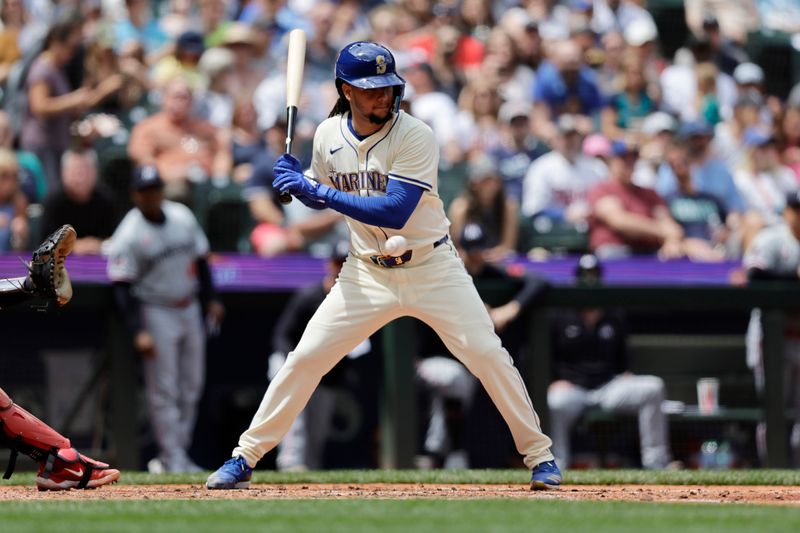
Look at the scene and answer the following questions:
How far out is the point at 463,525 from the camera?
498 centimetres

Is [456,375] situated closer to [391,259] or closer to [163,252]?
[163,252]

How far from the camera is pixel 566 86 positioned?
12914mm

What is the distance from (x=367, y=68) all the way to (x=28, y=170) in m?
4.70

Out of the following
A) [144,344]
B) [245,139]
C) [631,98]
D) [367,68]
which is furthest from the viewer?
[631,98]

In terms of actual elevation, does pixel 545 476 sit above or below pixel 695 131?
below

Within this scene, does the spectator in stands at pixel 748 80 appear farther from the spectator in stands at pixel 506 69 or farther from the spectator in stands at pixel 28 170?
the spectator in stands at pixel 28 170

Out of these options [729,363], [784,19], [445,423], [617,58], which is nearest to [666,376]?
[729,363]

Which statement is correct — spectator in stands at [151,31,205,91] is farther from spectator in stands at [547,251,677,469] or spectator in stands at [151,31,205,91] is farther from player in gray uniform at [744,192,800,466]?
player in gray uniform at [744,192,800,466]

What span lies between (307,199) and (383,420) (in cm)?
342

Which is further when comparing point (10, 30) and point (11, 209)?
point (10, 30)

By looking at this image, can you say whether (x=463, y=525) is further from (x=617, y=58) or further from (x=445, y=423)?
(x=617, y=58)

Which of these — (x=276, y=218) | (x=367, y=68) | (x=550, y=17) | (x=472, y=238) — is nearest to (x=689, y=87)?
(x=550, y=17)

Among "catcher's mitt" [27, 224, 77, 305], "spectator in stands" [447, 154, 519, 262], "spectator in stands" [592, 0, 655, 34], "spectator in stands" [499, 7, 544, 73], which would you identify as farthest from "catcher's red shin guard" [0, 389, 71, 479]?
"spectator in stands" [592, 0, 655, 34]

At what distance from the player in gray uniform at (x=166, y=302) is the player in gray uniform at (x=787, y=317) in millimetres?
3558
